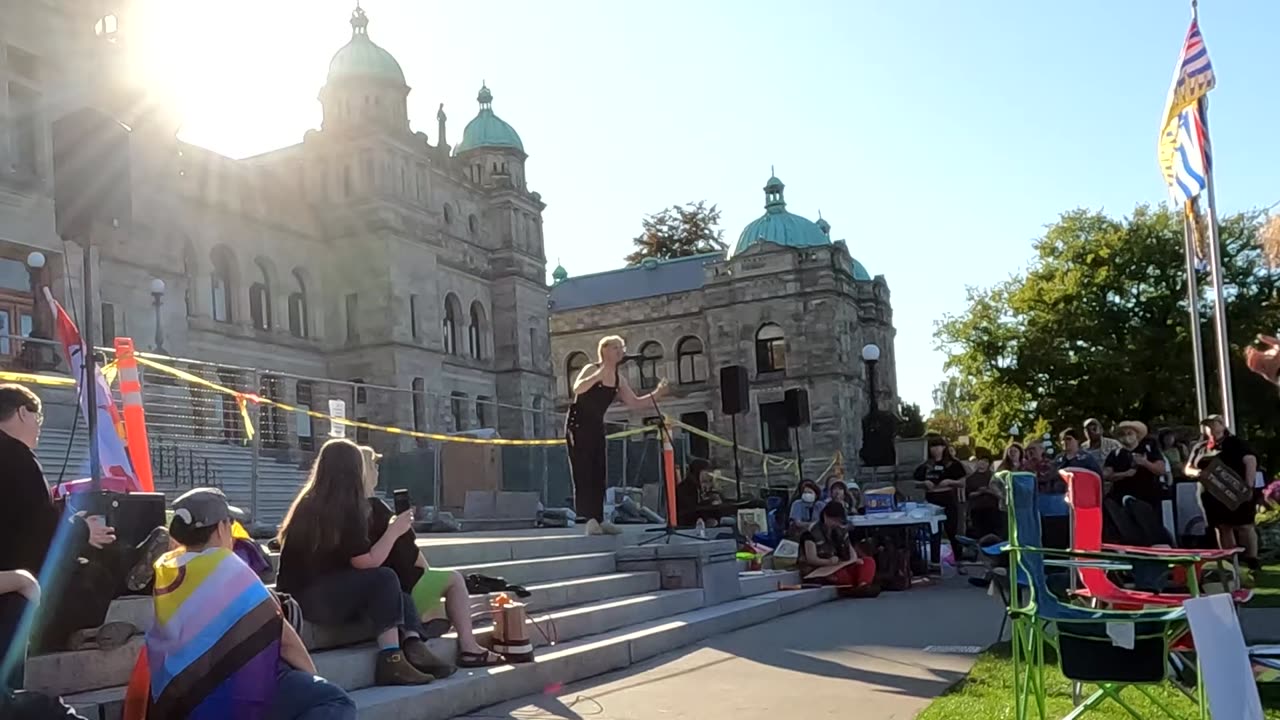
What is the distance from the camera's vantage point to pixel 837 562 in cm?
1277

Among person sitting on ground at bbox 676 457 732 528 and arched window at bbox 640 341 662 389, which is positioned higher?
arched window at bbox 640 341 662 389

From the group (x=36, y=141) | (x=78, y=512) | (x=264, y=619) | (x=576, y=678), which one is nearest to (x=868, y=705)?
(x=576, y=678)

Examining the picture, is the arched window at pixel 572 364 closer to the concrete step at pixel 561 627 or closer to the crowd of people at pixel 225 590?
the concrete step at pixel 561 627

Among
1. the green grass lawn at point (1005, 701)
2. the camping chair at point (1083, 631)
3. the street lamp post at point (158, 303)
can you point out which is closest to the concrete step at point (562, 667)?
the green grass lawn at point (1005, 701)

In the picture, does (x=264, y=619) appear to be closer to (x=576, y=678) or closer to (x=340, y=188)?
(x=576, y=678)

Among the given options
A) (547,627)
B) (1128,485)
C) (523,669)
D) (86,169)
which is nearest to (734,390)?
(1128,485)

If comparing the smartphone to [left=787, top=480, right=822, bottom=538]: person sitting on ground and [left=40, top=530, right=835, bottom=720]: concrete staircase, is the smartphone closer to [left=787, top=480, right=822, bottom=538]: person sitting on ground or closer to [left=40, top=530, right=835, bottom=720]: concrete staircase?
[left=40, top=530, right=835, bottom=720]: concrete staircase

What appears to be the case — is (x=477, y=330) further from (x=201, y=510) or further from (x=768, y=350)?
(x=201, y=510)

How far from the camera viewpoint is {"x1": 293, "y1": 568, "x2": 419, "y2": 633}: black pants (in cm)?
609

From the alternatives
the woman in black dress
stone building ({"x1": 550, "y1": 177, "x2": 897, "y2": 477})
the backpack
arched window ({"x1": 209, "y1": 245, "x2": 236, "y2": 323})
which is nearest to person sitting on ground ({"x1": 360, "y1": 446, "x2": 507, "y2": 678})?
the woman in black dress

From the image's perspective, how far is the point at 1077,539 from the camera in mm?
6379

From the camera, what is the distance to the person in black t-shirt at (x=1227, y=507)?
1111cm

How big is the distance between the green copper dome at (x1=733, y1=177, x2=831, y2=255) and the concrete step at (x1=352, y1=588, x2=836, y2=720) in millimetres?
45904

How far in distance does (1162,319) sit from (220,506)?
131ft
